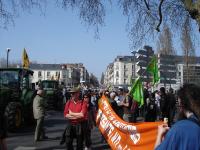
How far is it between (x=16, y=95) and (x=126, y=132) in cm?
1222

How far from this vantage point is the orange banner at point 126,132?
24.7 ft

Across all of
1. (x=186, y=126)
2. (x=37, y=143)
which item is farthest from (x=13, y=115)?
(x=186, y=126)

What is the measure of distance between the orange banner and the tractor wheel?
732 cm

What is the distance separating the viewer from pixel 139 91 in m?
19.2

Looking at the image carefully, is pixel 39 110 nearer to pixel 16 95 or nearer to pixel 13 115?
pixel 13 115

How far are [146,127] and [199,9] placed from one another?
20.0 feet

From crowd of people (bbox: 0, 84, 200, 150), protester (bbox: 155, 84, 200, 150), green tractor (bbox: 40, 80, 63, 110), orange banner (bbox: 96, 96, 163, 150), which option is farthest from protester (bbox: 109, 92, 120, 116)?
green tractor (bbox: 40, 80, 63, 110)

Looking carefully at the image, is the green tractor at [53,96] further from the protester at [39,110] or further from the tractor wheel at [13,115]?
the protester at [39,110]

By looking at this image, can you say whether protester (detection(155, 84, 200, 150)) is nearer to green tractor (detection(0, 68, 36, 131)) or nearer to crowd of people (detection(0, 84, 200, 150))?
crowd of people (detection(0, 84, 200, 150))

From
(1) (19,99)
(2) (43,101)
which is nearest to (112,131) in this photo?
(2) (43,101)

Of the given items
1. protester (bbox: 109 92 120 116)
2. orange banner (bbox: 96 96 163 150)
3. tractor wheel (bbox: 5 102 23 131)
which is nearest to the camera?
orange banner (bbox: 96 96 163 150)

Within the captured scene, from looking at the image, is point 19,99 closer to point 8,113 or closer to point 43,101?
point 8,113

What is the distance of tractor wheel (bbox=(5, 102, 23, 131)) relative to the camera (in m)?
17.6

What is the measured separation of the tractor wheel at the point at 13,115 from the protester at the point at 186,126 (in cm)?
1410
